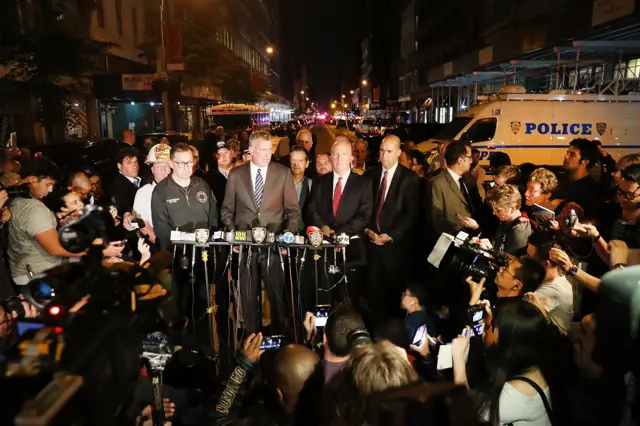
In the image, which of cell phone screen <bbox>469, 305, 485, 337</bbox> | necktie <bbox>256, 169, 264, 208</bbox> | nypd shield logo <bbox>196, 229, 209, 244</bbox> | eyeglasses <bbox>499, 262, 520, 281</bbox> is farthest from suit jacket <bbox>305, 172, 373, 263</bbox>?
cell phone screen <bbox>469, 305, 485, 337</bbox>

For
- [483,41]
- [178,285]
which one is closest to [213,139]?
[178,285]

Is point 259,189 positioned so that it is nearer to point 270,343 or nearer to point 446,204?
point 446,204

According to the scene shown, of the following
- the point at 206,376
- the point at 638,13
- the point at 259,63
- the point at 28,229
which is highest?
the point at 259,63

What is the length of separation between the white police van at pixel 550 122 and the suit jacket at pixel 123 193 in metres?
10.2

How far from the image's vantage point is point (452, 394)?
244 cm

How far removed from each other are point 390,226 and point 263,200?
1614mm

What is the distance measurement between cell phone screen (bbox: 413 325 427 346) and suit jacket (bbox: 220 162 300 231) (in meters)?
1.88

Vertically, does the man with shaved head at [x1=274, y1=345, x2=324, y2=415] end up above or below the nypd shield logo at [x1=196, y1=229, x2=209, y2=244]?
below

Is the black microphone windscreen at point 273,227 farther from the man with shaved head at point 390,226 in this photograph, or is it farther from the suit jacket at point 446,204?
the suit jacket at point 446,204

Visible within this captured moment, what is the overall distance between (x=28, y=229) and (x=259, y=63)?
94247 millimetres

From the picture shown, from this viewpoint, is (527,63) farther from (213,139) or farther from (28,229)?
(28,229)

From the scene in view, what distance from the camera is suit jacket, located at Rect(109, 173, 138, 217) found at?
6969 mm

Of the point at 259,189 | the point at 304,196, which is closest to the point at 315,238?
the point at 259,189

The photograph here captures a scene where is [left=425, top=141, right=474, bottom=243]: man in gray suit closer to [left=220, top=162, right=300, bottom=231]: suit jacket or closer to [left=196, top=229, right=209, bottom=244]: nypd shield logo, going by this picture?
[left=220, top=162, right=300, bottom=231]: suit jacket
